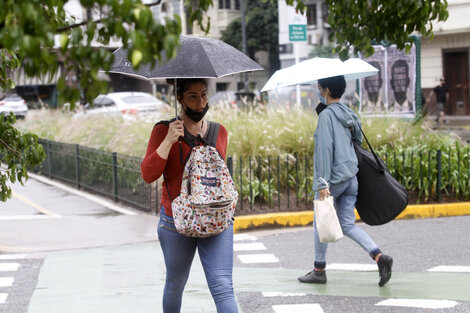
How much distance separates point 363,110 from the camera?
13.3 metres

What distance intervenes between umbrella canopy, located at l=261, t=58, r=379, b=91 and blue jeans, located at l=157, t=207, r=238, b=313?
253 centimetres

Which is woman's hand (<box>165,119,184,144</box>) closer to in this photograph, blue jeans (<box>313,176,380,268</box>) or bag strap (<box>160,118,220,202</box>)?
bag strap (<box>160,118,220,202</box>)

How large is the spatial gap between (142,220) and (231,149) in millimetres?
2126

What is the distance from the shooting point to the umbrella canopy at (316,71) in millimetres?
6473

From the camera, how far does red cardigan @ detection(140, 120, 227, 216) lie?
165 inches

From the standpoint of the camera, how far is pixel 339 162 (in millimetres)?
6195

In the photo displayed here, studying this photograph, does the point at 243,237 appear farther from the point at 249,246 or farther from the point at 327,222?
the point at 327,222

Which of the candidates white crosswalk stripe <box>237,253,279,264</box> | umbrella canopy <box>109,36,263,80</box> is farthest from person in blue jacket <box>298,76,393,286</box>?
umbrella canopy <box>109,36,263,80</box>

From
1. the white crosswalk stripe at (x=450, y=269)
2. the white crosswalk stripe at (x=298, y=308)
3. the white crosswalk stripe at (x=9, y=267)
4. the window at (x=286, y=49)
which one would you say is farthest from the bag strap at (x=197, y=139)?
the window at (x=286, y=49)

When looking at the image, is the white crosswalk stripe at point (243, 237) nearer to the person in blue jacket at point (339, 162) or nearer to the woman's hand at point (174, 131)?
the person in blue jacket at point (339, 162)

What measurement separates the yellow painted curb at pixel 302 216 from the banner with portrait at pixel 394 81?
6.14 meters

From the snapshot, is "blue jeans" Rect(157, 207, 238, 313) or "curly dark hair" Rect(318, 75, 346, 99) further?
"curly dark hair" Rect(318, 75, 346, 99)

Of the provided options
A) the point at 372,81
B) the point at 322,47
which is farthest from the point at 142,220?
the point at 322,47

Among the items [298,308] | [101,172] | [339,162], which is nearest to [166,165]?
[298,308]
